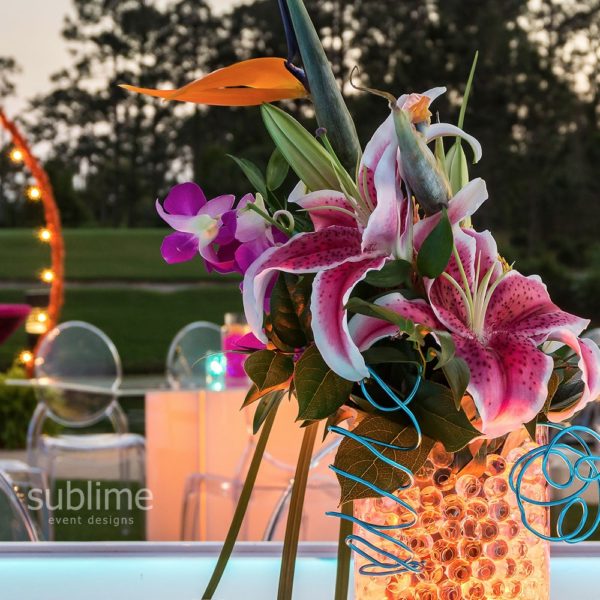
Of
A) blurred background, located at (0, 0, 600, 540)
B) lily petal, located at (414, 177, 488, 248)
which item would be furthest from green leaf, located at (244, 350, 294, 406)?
blurred background, located at (0, 0, 600, 540)

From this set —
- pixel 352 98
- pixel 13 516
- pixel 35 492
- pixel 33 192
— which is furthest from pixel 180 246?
pixel 352 98

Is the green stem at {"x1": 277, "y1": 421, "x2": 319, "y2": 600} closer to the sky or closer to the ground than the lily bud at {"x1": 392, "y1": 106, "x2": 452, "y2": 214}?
closer to the ground

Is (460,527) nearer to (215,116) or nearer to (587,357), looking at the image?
(587,357)

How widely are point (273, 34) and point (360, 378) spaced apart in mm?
10757

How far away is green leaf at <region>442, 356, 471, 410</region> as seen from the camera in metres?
0.53

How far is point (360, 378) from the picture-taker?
53 cm

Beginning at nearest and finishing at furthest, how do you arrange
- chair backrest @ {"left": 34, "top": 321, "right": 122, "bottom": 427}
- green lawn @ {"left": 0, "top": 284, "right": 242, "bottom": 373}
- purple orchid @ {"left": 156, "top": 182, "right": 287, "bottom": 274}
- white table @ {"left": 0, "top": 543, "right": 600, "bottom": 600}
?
purple orchid @ {"left": 156, "top": 182, "right": 287, "bottom": 274} < white table @ {"left": 0, "top": 543, "right": 600, "bottom": 600} < chair backrest @ {"left": 34, "top": 321, "right": 122, "bottom": 427} < green lawn @ {"left": 0, "top": 284, "right": 242, "bottom": 373}

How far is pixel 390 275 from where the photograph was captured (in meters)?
0.55

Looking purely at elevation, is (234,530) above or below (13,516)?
above

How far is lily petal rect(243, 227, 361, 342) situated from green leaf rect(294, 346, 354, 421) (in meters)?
0.03

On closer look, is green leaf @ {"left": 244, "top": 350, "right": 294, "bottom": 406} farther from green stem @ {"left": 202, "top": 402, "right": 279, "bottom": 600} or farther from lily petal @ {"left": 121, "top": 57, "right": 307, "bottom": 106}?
lily petal @ {"left": 121, "top": 57, "right": 307, "bottom": 106}

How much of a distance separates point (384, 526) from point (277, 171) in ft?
0.69

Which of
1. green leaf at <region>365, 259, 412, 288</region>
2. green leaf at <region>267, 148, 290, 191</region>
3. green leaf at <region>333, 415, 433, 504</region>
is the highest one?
green leaf at <region>267, 148, 290, 191</region>

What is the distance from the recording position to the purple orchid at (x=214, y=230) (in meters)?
0.62
